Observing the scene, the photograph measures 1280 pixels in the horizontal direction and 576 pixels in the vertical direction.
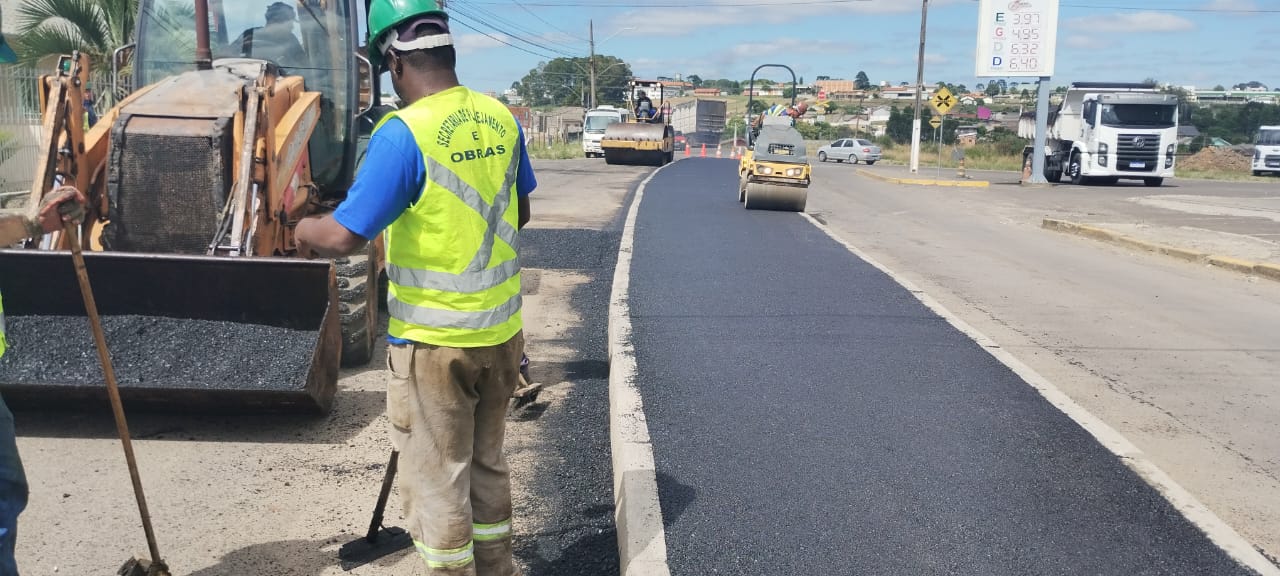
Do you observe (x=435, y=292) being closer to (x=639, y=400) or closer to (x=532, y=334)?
(x=639, y=400)

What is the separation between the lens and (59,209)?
3117 mm

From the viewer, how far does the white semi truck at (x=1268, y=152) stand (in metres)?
38.5

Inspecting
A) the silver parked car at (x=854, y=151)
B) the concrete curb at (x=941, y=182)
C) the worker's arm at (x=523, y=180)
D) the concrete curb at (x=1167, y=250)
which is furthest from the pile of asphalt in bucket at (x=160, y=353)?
the silver parked car at (x=854, y=151)

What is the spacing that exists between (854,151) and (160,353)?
45.4 meters

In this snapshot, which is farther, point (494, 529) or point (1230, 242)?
point (1230, 242)

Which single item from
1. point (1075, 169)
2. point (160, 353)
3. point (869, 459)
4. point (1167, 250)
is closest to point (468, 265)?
point (869, 459)

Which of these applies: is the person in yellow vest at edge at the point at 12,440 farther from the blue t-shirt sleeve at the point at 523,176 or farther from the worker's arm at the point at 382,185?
the blue t-shirt sleeve at the point at 523,176

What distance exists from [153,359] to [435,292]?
2955 mm

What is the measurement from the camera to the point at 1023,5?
3172cm

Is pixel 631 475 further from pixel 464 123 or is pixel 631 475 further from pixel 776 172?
pixel 776 172

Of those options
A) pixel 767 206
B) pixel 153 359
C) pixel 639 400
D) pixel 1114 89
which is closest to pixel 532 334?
pixel 639 400

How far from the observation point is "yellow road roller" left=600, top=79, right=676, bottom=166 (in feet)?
112

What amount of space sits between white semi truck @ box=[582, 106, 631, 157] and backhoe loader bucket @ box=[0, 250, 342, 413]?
1468 inches

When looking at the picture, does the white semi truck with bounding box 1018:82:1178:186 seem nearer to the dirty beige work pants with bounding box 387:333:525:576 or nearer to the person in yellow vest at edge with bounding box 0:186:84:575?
the dirty beige work pants with bounding box 387:333:525:576
